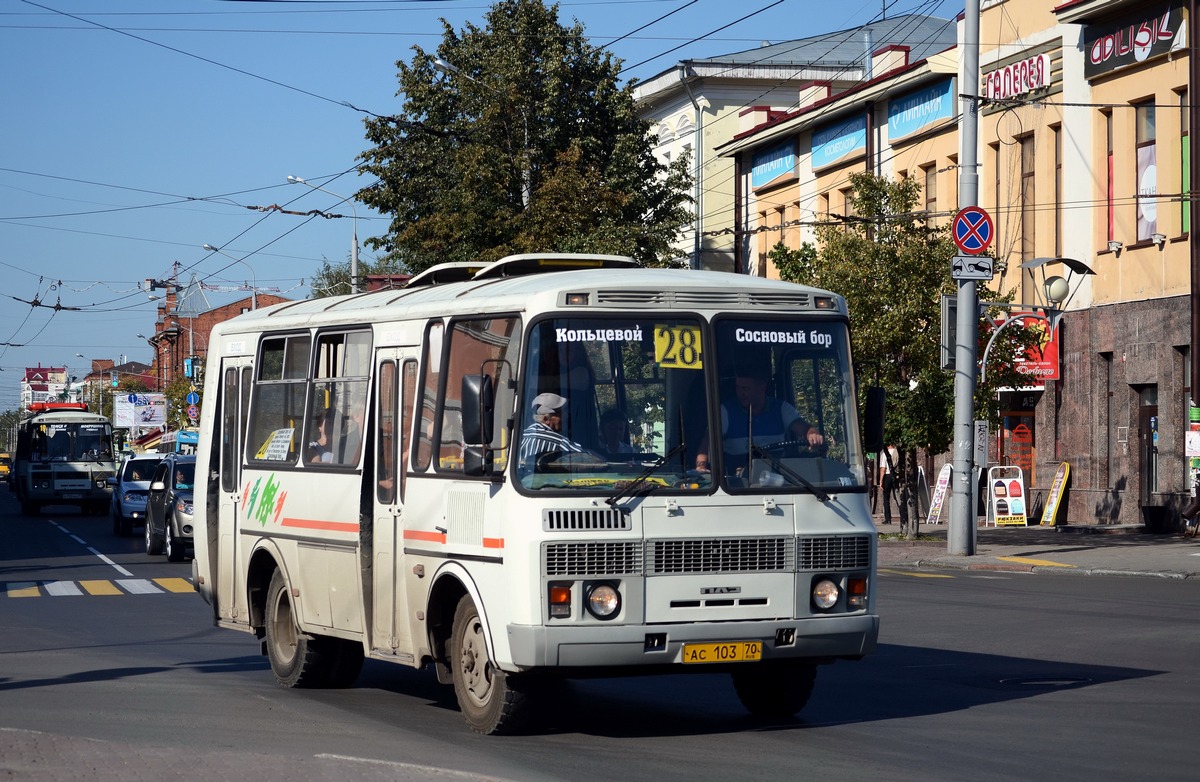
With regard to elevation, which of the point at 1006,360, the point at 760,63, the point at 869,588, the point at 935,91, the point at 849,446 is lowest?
the point at 869,588

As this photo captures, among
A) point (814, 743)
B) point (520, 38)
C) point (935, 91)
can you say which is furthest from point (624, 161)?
point (814, 743)

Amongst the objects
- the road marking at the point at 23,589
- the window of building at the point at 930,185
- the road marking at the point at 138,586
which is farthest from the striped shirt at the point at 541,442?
the window of building at the point at 930,185

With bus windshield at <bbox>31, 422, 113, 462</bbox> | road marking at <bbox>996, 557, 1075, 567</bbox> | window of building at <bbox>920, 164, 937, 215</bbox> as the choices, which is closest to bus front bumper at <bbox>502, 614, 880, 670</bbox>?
road marking at <bbox>996, 557, 1075, 567</bbox>

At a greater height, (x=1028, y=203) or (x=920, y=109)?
(x=920, y=109)

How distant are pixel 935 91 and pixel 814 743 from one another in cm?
3339

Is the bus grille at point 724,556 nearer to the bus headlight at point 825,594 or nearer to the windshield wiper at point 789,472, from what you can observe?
the bus headlight at point 825,594

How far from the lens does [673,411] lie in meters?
9.52

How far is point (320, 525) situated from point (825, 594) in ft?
12.1

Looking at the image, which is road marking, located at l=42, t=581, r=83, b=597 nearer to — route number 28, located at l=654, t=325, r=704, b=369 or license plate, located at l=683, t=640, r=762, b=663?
route number 28, located at l=654, t=325, r=704, b=369

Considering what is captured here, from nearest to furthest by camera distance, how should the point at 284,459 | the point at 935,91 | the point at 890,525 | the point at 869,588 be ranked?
the point at 869,588 < the point at 284,459 < the point at 890,525 < the point at 935,91

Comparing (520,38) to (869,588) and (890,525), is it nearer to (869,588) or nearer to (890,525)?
(890,525)

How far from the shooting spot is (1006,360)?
99.1 ft

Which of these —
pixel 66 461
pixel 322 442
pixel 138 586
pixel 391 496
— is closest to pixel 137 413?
pixel 66 461

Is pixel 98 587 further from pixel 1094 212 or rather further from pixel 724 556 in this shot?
pixel 1094 212
